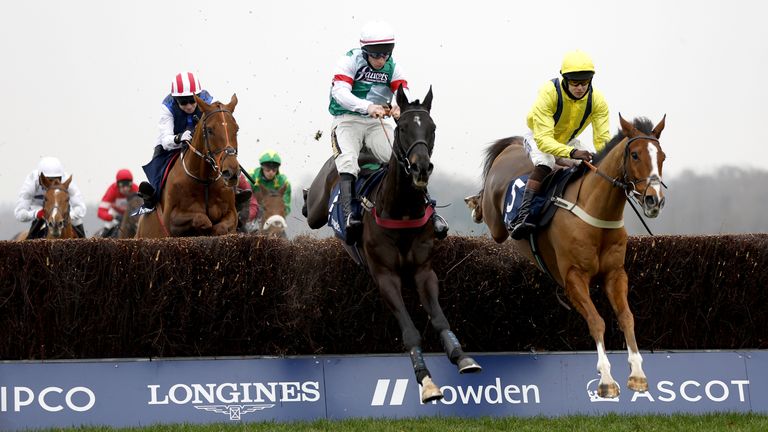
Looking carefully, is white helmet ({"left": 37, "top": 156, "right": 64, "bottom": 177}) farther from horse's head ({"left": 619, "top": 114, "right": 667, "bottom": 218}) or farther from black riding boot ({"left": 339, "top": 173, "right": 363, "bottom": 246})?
horse's head ({"left": 619, "top": 114, "right": 667, "bottom": 218})

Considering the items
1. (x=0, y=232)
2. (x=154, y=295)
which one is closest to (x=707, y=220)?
(x=0, y=232)

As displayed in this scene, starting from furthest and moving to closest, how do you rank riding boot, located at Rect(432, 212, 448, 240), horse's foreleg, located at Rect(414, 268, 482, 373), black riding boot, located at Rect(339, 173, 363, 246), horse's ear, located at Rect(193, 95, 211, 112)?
horse's ear, located at Rect(193, 95, 211, 112)
black riding boot, located at Rect(339, 173, 363, 246)
riding boot, located at Rect(432, 212, 448, 240)
horse's foreleg, located at Rect(414, 268, 482, 373)

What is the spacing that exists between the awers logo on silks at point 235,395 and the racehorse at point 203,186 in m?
2.73

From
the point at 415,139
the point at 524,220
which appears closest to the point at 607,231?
the point at 524,220

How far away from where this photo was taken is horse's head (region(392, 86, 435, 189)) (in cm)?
733

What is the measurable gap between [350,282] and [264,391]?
116 cm

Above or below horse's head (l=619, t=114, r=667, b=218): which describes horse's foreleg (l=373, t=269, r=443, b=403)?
below

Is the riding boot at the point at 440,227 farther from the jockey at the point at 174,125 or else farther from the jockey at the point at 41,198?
the jockey at the point at 41,198

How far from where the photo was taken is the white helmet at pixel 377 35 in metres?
8.54

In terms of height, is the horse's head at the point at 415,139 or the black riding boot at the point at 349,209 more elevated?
the horse's head at the point at 415,139

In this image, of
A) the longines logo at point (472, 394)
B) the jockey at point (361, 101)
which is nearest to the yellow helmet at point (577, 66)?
the jockey at point (361, 101)

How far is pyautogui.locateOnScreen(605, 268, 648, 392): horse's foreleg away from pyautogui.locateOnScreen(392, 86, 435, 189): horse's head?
56.2 inches

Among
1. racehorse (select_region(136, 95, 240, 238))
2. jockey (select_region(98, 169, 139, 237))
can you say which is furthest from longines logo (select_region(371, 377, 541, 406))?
jockey (select_region(98, 169, 139, 237))

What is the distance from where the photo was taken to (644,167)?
24.9 feet
